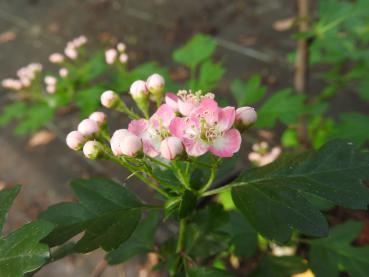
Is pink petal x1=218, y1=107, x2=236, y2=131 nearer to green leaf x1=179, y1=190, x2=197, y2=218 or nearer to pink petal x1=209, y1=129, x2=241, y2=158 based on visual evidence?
pink petal x1=209, y1=129, x2=241, y2=158

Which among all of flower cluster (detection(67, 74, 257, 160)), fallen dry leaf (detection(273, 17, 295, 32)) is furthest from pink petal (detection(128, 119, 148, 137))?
fallen dry leaf (detection(273, 17, 295, 32))

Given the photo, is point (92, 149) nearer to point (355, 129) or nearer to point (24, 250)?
point (24, 250)

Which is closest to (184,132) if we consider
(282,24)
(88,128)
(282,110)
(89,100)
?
(88,128)

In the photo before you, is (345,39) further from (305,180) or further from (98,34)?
(98,34)

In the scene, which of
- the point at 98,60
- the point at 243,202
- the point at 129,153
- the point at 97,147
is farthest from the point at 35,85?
the point at 243,202

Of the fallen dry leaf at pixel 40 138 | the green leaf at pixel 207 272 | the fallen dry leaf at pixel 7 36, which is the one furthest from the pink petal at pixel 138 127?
the fallen dry leaf at pixel 7 36

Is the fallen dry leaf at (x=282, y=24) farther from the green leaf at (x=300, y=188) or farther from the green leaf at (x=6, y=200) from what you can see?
the green leaf at (x=6, y=200)

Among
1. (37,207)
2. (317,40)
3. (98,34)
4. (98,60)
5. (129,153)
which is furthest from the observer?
(98,34)
